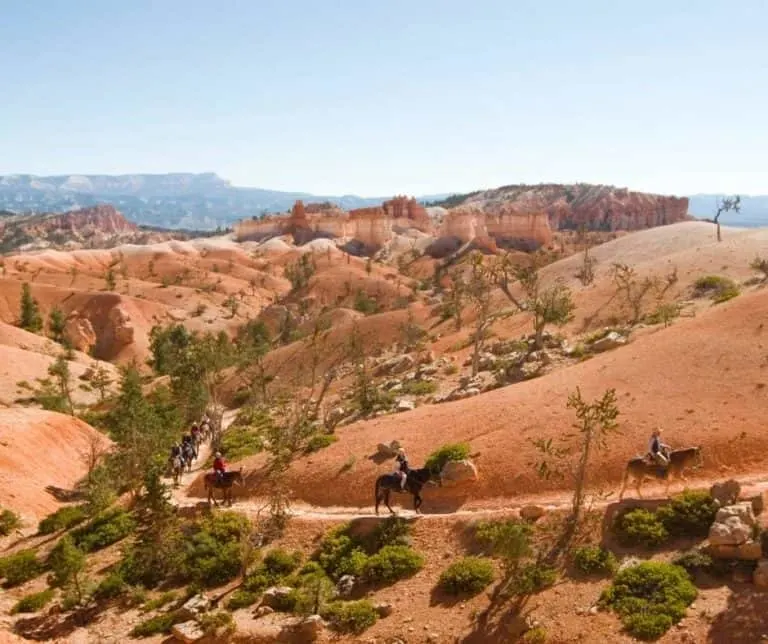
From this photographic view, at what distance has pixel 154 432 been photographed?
102 ft

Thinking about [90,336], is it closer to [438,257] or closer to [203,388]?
[203,388]

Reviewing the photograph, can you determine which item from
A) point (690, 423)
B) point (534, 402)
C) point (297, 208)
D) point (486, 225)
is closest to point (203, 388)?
point (534, 402)

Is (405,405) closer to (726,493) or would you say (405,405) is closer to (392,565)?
(392,565)

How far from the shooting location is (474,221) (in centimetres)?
14475

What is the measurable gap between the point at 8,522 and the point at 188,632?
40.0 feet

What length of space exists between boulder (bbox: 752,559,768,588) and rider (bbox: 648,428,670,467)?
408 cm

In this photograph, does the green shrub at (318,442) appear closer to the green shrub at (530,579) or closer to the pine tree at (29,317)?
the green shrub at (530,579)

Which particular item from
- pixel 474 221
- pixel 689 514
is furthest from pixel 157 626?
pixel 474 221

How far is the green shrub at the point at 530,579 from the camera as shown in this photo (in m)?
16.3

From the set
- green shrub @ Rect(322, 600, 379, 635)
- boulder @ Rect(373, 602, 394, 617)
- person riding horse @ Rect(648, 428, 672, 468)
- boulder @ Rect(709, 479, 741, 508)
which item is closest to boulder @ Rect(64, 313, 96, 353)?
green shrub @ Rect(322, 600, 379, 635)

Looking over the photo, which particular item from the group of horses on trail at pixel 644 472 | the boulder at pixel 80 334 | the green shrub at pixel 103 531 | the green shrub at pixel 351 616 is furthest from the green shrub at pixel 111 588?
the boulder at pixel 80 334

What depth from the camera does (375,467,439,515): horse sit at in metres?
20.9

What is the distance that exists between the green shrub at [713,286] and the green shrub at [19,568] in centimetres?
3886

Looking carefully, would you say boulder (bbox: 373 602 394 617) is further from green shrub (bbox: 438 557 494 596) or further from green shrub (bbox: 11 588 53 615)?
green shrub (bbox: 11 588 53 615)
